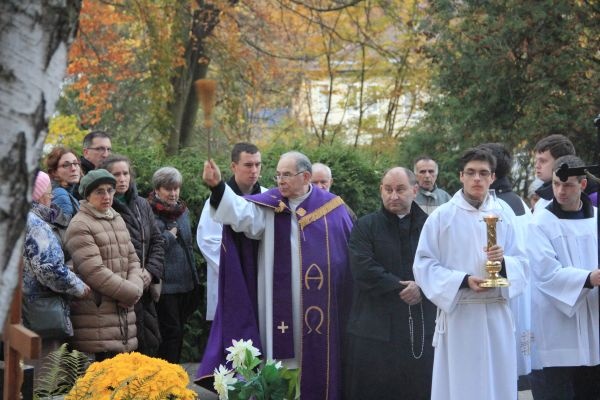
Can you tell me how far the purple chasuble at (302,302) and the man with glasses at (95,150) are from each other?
1.66 metres

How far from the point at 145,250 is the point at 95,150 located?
3.88ft

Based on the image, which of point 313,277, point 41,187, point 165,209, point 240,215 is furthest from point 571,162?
point 41,187

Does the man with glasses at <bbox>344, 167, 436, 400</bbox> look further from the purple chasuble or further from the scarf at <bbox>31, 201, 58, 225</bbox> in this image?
the scarf at <bbox>31, 201, 58, 225</bbox>

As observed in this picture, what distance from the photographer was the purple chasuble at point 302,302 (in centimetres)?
780

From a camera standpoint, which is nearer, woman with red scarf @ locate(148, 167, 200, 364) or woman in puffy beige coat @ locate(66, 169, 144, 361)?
woman in puffy beige coat @ locate(66, 169, 144, 361)

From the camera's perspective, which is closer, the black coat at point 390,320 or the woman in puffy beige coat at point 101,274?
the woman in puffy beige coat at point 101,274

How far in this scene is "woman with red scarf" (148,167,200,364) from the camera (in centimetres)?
881

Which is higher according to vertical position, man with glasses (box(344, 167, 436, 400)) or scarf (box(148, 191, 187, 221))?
scarf (box(148, 191, 187, 221))

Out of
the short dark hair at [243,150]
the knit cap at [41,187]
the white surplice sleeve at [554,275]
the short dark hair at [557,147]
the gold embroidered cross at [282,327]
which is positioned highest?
the short dark hair at [243,150]

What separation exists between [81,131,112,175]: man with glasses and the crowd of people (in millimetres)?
380

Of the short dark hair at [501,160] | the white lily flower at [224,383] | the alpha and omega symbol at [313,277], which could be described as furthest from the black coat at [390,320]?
the white lily flower at [224,383]

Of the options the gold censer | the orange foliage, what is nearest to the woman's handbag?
the gold censer

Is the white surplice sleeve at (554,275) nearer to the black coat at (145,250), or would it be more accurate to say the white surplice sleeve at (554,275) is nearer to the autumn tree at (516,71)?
the black coat at (145,250)

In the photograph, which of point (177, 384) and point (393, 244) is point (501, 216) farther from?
point (177, 384)
